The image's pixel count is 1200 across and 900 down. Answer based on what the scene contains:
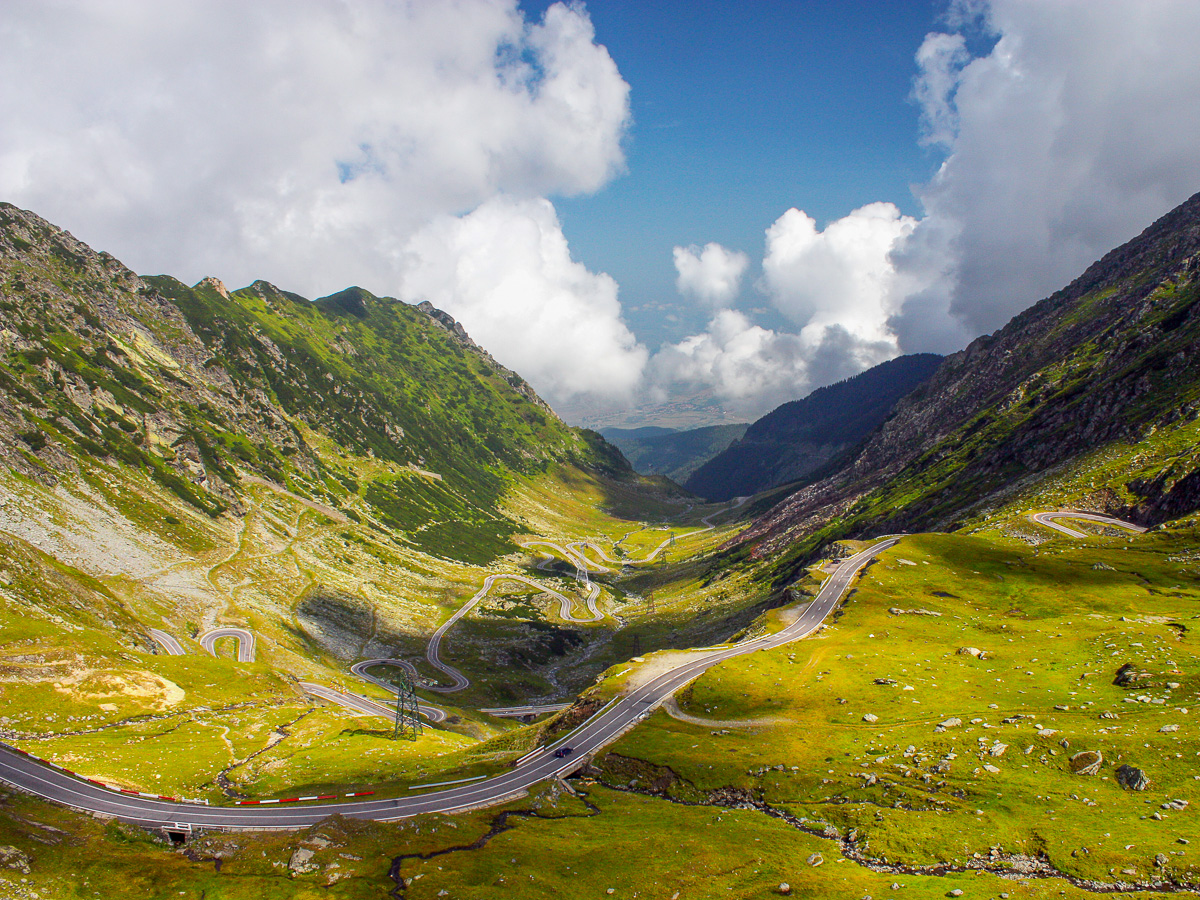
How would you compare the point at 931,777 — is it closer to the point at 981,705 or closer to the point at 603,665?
the point at 981,705

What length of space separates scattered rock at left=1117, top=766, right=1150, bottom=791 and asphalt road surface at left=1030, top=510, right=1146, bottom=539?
96.5 m

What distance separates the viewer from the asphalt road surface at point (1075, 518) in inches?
4601

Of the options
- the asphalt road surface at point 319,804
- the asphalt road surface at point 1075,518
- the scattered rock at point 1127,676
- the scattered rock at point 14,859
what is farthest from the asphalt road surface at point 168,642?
the asphalt road surface at point 1075,518

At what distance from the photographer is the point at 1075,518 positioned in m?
125

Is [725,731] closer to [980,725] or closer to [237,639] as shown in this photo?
[980,725]

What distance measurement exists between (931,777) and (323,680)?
137 m

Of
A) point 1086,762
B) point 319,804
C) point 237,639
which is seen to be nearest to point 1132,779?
point 1086,762

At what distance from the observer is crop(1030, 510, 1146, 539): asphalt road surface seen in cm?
11686

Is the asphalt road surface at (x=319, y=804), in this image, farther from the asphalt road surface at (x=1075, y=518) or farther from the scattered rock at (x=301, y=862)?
the asphalt road surface at (x=1075, y=518)

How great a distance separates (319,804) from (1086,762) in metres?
71.4

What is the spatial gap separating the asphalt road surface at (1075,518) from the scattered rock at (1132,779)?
3798 inches

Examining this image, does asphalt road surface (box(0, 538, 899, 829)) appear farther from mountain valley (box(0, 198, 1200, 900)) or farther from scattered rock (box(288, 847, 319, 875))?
scattered rock (box(288, 847, 319, 875))

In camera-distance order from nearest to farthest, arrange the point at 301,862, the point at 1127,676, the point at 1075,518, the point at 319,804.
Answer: the point at 301,862 < the point at 1127,676 < the point at 319,804 < the point at 1075,518

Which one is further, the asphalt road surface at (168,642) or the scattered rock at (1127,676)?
the asphalt road surface at (168,642)
